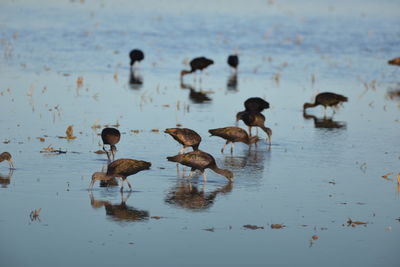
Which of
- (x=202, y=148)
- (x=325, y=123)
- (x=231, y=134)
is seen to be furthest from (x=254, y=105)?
(x=231, y=134)

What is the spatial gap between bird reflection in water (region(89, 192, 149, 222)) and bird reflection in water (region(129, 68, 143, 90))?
534 inches

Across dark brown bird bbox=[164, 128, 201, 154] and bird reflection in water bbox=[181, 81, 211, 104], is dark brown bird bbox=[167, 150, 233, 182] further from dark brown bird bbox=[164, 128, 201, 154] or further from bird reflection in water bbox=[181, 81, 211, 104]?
bird reflection in water bbox=[181, 81, 211, 104]

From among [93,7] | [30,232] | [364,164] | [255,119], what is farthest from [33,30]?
[30,232]

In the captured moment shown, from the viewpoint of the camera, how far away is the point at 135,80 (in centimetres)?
2809

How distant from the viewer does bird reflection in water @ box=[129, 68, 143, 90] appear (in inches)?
1045

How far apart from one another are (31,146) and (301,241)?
7588mm

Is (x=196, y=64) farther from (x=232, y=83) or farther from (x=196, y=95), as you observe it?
(x=196, y=95)

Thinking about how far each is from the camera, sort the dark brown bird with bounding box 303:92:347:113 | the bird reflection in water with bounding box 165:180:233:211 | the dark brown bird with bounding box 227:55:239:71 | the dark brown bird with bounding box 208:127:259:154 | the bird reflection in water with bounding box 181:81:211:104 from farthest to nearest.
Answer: the dark brown bird with bounding box 227:55:239:71 < the bird reflection in water with bounding box 181:81:211:104 < the dark brown bird with bounding box 303:92:347:113 < the dark brown bird with bounding box 208:127:259:154 < the bird reflection in water with bounding box 165:180:233:211

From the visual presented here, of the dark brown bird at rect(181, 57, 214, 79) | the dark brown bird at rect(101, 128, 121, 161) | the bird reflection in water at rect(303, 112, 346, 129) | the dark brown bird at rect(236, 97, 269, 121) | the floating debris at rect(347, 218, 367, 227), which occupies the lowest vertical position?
the floating debris at rect(347, 218, 367, 227)

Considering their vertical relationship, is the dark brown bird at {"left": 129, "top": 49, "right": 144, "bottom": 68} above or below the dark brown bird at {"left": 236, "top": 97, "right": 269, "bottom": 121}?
above

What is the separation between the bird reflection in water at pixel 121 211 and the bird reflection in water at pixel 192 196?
73cm

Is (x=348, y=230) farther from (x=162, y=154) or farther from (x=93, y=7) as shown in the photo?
(x=93, y=7)

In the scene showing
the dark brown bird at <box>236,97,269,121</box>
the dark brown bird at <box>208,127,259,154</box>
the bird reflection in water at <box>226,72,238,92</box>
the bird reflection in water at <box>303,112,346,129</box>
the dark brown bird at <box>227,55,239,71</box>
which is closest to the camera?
the dark brown bird at <box>208,127,259,154</box>

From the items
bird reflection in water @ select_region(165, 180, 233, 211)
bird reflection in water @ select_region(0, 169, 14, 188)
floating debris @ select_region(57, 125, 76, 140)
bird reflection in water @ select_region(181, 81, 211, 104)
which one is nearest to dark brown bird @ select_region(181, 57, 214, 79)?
bird reflection in water @ select_region(181, 81, 211, 104)
